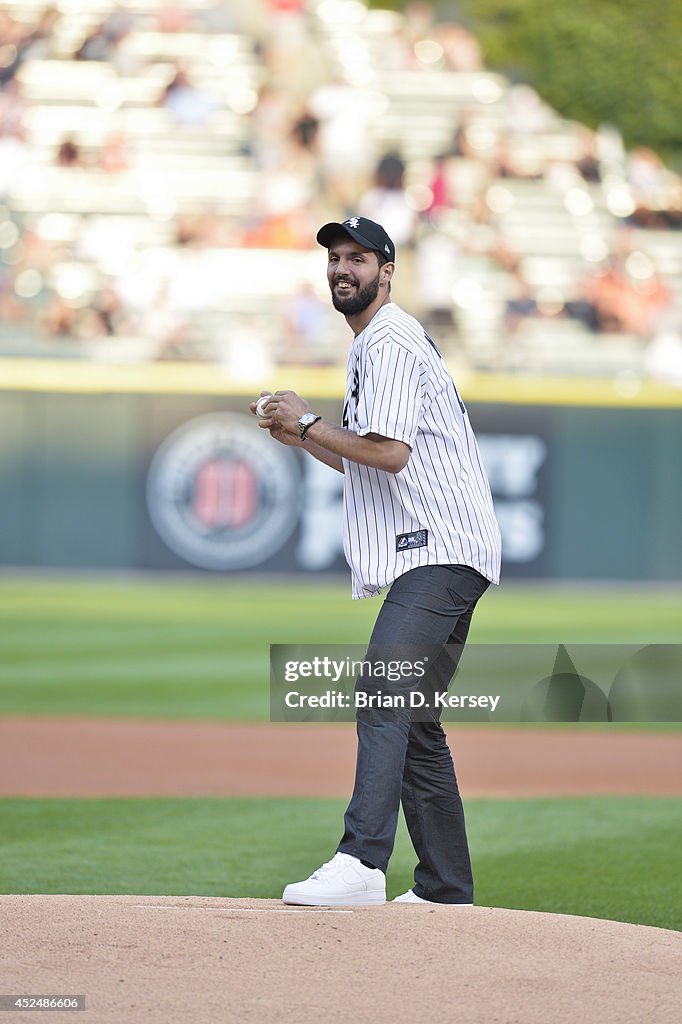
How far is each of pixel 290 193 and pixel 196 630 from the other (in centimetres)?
838

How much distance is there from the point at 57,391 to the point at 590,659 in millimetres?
8875

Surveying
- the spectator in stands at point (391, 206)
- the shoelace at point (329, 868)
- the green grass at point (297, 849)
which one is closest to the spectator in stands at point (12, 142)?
the spectator in stands at point (391, 206)

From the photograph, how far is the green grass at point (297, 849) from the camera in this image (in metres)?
4.77

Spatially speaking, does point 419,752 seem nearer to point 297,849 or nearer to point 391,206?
point 297,849

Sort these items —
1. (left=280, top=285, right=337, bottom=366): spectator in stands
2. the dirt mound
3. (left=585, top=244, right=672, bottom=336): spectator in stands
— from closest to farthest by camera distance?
1. the dirt mound
2. (left=280, top=285, right=337, bottom=366): spectator in stands
3. (left=585, top=244, right=672, bottom=336): spectator in stands

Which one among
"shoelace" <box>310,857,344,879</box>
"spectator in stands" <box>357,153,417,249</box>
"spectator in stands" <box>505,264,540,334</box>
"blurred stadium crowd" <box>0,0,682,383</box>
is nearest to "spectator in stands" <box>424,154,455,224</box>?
"blurred stadium crowd" <box>0,0,682,383</box>

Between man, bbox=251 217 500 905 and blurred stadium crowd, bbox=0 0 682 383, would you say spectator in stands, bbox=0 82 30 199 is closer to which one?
blurred stadium crowd, bbox=0 0 682 383

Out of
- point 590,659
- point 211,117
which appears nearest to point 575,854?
point 590,659

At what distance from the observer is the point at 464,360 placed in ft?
58.4

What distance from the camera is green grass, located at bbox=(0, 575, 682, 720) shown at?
380 inches

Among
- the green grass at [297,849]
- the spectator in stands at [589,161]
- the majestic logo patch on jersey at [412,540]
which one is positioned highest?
the spectator in stands at [589,161]

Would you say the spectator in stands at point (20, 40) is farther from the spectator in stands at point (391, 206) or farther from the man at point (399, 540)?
the man at point (399, 540)

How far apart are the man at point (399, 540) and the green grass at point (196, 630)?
508cm

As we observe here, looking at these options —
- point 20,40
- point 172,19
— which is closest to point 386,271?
point 20,40
